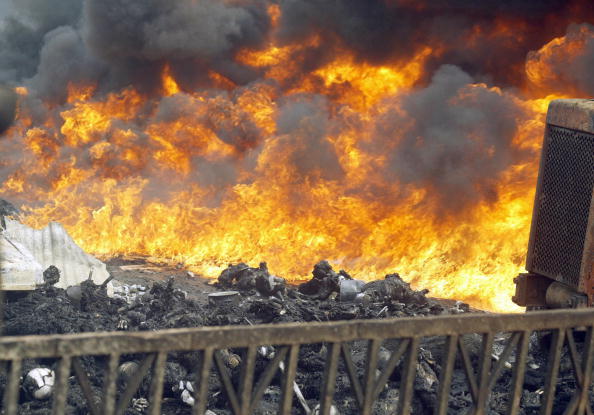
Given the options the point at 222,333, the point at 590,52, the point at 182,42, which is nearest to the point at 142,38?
the point at 182,42

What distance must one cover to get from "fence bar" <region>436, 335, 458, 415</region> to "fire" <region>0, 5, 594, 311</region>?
8572 millimetres

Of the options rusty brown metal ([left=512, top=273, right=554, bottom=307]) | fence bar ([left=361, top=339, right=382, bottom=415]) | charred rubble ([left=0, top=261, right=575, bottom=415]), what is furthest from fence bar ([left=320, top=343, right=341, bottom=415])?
rusty brown metal ([left=512, top=273, right=554, bottom=307])

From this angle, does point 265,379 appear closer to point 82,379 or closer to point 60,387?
point 82,379

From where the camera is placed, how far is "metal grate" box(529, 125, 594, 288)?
372 inches

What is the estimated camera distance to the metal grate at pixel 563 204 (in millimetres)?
9453

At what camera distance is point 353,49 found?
19703 millimetres

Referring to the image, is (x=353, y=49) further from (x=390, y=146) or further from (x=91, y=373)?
(x=91, y=373)

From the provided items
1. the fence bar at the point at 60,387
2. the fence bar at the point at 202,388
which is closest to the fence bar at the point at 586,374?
the fence bar at the point at 202,388

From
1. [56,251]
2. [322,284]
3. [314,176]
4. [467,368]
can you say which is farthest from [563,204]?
[56,251]

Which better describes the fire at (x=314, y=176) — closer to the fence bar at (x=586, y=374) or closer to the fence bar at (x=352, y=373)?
the fence bar at (x=586, y=374)

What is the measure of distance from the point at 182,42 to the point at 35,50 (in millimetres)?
9717

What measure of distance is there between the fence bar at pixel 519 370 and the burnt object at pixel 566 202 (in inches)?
163

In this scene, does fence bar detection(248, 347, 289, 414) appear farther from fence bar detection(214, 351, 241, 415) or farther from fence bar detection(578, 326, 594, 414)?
fence bar detection(578, 326, 594, 414)

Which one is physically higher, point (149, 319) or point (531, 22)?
point (531, 22)
